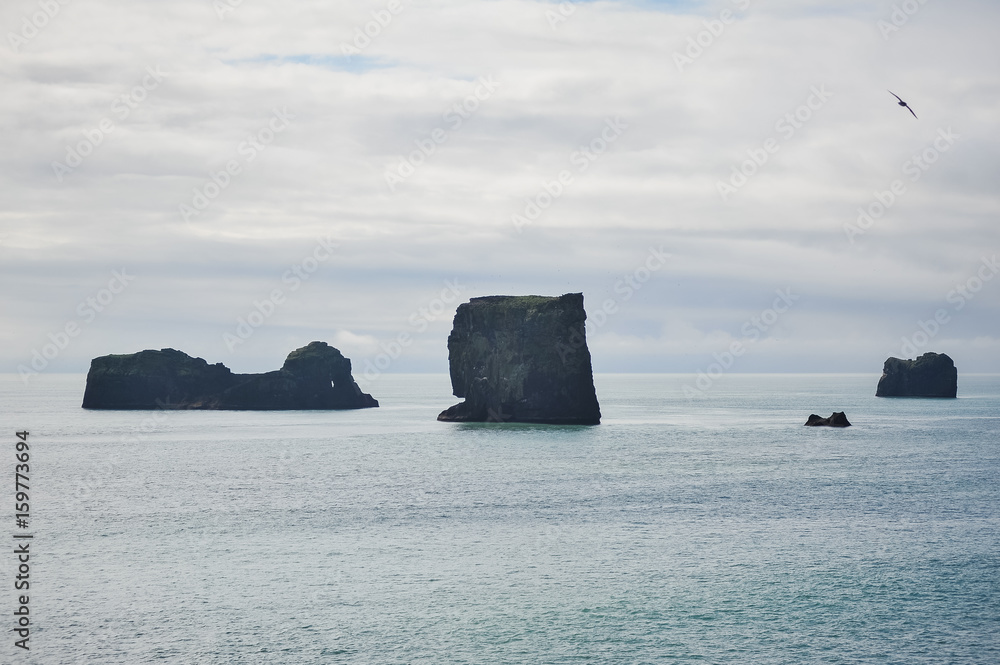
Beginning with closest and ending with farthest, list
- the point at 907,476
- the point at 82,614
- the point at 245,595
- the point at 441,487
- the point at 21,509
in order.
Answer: the point at 82,614
the point at 245,595
the point at 21,509
the point at 441,487
the point at 907,476

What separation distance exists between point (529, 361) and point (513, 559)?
8603cm

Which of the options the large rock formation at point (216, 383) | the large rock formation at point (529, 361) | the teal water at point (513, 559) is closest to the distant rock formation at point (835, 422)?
the large rock formation at point (529, 361)

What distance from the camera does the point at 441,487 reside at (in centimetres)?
7425

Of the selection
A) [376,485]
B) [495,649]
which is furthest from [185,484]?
[495,649]

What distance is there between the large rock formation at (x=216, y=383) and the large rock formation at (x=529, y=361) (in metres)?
54.5

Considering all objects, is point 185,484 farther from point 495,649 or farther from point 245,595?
point 495,649

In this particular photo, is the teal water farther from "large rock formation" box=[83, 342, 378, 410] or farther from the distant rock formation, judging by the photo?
"large rock formation" box=[83, 342, 378, 410]

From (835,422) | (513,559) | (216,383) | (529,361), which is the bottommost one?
(513,559)

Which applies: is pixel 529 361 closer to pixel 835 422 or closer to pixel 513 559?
pixel 835 422

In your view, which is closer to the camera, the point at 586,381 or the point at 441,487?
the point at 441,487

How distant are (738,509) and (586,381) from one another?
232 ft

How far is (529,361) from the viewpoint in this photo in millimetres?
133750

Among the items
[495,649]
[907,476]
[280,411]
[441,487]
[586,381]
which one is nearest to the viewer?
[495,649]

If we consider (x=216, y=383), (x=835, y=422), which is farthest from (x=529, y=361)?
(x=216, y=383)
